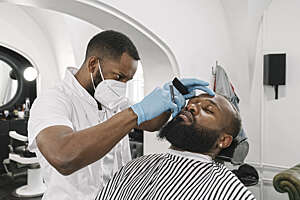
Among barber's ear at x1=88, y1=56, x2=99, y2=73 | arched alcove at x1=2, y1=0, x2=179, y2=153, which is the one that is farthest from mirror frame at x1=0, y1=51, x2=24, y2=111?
barber's ear at x1=88, y1=56, x2=99, y2=73

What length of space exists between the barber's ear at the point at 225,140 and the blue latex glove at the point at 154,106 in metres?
0.35

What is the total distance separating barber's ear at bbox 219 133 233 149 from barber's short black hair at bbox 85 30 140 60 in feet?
1.73

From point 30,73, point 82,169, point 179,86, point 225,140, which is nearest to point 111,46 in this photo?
point 179,86

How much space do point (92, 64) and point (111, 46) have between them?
12cm

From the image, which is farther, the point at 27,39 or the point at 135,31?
the point at 27,39

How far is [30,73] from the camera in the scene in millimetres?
5414

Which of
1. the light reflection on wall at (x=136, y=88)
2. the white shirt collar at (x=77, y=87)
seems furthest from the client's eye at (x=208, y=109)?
the light reflection on wall at (x=136, y=88)

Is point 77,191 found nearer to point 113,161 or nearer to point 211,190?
point 113,161

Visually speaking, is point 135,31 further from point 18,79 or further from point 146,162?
point 18,79

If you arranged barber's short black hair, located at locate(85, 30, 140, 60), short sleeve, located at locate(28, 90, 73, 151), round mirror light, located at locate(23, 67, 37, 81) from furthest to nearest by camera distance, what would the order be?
round mirror light, located at locate(23, 67, 37, 81) → barber's short black hair, located at locate(85, 30, 140, 60) → short sleeve, located at locate(28, 90, 73, 151)

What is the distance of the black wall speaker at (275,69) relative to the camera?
325 centimetres

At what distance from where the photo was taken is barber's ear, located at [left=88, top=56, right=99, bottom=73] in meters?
1.36

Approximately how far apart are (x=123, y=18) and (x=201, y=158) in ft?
3.58

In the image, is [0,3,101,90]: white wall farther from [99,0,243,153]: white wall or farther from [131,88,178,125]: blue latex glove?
[131,88,178,125]: blue latex glove
